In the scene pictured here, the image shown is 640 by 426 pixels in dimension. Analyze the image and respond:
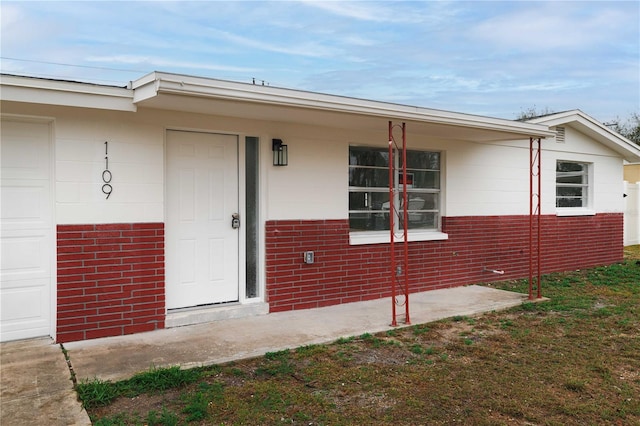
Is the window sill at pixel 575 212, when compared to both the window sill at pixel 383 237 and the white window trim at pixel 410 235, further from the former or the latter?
the window sill at pixel 383 237

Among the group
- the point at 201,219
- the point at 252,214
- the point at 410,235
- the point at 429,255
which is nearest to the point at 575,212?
the point at 429,255

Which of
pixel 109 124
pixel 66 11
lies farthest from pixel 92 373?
pixel 66 11

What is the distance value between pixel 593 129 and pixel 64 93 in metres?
9.98

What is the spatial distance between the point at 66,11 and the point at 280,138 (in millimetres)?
5175

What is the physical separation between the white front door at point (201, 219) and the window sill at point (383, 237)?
1.88 m

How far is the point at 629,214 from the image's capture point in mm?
16766

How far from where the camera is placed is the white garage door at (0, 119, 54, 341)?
521cm

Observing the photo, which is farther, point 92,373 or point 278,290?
point 278,290

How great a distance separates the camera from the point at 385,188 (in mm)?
7902

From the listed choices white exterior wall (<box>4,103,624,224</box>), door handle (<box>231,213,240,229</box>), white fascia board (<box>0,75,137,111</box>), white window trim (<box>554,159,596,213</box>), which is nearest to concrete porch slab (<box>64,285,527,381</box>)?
door handle (<box>231,213,240,229</box>)

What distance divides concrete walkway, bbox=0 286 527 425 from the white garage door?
29 cm

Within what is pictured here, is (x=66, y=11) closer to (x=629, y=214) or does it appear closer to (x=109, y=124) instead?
(x=109, y=124)

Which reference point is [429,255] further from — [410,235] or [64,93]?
[64,93]

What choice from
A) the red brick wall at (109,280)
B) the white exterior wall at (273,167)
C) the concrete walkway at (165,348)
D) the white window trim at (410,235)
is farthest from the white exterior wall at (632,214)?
the red brick wall at (109,280)
